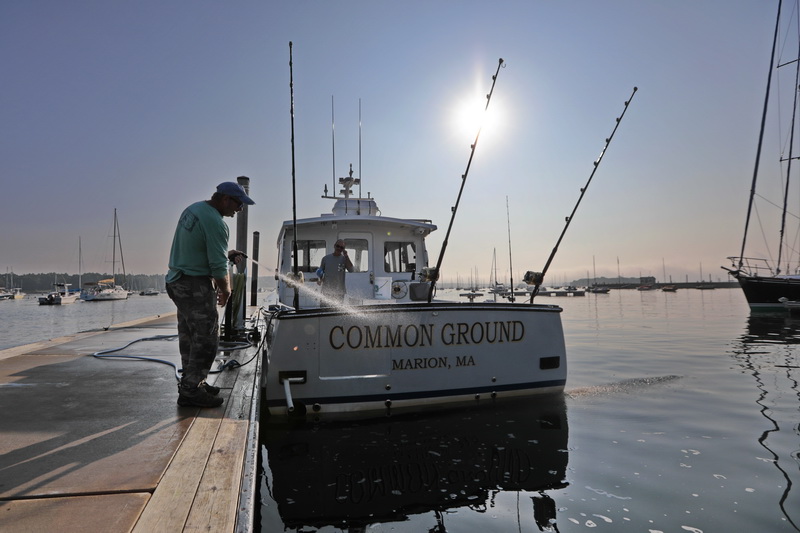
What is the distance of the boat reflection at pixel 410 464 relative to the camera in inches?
126

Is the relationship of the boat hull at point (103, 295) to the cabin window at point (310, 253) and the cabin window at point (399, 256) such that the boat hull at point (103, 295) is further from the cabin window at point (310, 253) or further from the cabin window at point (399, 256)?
the cabin window at point (399, 256)

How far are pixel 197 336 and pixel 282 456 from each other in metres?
1.37

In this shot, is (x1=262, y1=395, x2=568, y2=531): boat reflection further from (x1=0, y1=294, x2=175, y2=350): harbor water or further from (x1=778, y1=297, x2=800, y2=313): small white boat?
(x1=778, y1=297, x2=800, y2=313): small white boat

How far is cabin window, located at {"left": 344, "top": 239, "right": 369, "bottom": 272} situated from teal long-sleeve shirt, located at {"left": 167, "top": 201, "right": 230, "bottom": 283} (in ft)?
14.8

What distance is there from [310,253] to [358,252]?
891mm

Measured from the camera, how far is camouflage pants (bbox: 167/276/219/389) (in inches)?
153

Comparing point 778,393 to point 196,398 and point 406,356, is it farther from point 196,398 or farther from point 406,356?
point 196,398

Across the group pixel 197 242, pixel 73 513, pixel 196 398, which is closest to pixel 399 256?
pixel 197 242

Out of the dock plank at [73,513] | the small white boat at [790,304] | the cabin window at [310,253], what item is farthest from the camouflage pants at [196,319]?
the small white boat at [790,304]

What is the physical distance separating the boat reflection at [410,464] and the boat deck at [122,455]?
24.2 inches

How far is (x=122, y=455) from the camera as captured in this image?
2723mm

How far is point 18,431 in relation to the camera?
3.14m

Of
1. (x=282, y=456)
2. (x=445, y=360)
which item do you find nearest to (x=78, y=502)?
(x=282, y=456)

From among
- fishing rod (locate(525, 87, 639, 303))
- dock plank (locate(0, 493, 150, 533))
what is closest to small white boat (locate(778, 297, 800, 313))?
fishing rod (locate(525, 87, 639, 303))
